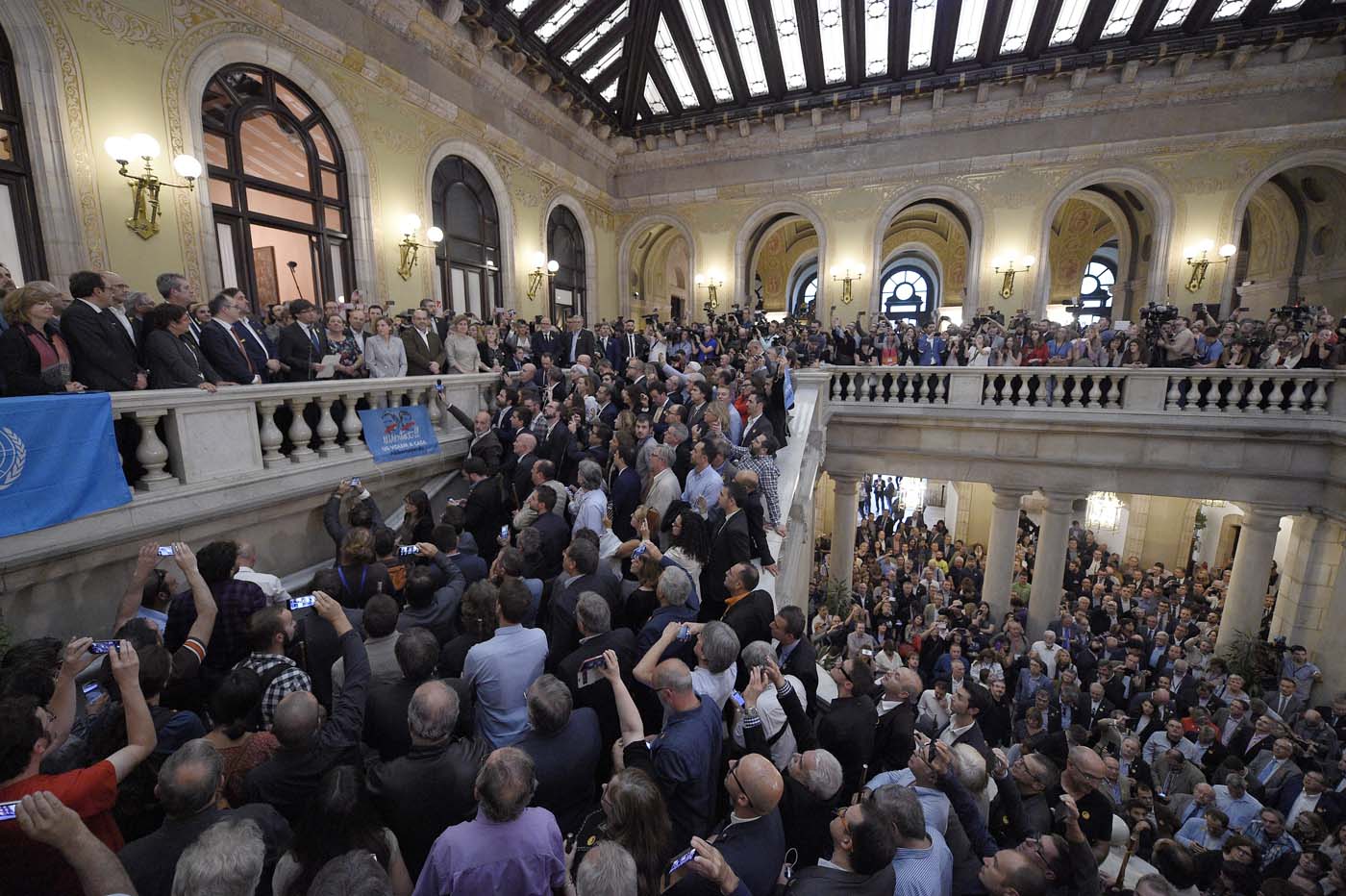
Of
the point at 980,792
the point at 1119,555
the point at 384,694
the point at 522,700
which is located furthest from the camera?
the point at 1119,555

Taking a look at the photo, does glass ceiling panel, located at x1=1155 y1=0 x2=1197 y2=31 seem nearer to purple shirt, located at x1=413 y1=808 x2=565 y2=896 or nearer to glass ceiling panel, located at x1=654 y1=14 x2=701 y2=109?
glass ceiling panel, located at x1=654 y1=14 x2=701 y2=109

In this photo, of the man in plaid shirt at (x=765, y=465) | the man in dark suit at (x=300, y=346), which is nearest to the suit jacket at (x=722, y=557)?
the man in plaid shirt at (x=765, y=465)

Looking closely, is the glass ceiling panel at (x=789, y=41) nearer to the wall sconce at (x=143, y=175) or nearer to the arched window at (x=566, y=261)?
the arched window at (x=566, y=261)

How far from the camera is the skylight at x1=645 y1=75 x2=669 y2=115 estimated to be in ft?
52.9

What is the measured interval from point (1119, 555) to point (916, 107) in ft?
44.3

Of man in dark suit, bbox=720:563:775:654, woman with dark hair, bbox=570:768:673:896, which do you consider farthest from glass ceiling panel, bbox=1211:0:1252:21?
woman with dark hair, bbox=570:768:673:896

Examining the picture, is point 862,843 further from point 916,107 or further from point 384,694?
point 916,107

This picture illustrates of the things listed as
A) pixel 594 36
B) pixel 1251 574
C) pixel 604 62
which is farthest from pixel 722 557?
pixel 604 62

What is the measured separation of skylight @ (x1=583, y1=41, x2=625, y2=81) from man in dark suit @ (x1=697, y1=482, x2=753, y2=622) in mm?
14543

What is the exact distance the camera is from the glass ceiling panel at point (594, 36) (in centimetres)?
1362

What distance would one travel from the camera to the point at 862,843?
2.08 meters

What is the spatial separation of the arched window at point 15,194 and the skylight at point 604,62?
11385 mm

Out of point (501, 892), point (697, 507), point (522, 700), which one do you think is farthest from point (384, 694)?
point (697, 507)

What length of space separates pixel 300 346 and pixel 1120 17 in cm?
1809
